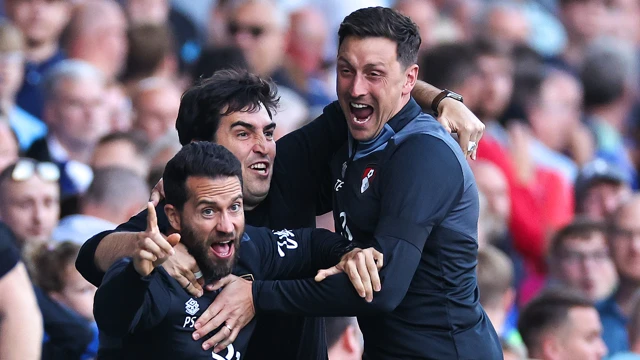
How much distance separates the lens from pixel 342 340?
18.2 feet

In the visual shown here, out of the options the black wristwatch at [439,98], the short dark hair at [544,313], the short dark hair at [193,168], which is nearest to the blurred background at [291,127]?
the short dark hair at [544,313]

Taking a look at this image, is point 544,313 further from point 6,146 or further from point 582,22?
point 582,22

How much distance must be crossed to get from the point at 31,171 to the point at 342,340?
6.59 feet

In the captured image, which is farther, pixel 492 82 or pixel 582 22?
pixel 582 22

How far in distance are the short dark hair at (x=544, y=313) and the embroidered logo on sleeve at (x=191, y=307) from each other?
2.75 m

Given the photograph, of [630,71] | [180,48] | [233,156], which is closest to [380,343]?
[233,156]

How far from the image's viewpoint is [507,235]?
801 centimetres

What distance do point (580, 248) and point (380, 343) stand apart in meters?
3.47

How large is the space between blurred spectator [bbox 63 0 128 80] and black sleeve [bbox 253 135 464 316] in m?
4.12

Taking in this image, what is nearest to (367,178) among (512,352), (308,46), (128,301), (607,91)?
(128,301)

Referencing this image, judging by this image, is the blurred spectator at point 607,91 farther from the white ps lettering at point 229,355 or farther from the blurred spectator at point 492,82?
the white ps lettering at point 229,355

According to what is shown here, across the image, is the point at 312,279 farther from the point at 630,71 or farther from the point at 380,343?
the point at 630,71

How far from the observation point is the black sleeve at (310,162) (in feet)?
16.2

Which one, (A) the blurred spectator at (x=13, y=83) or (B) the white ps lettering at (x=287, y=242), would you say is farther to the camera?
(A) the blurred spectator at (x=13, y=83)
